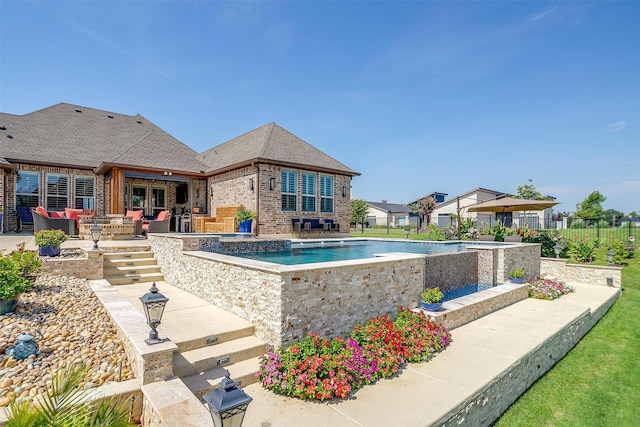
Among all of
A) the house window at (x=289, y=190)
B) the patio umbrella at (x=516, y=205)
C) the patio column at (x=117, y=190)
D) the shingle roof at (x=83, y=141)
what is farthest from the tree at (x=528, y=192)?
the patio column at (x=117, y=190)

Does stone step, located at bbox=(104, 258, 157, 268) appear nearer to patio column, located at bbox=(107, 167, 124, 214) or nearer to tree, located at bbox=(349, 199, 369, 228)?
patio column, located at bbox=(107, 167, 124, 214)

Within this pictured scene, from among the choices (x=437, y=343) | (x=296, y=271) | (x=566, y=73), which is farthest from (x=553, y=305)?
(x=566, y=73)

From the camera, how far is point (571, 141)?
59.8 ft

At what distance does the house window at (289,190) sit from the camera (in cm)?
1549

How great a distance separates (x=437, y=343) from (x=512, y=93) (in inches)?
631

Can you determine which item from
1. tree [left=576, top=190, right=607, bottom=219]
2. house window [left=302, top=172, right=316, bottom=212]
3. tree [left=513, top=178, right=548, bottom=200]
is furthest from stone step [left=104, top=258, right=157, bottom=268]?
tree [left=576, top=190, right=607, bottom=219]

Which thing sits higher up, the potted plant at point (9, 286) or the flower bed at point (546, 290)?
the potted plant at point (9, 286)

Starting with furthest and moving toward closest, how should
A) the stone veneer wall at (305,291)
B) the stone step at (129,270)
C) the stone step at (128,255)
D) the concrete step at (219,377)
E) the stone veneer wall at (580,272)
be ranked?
1. the stone veneer wall at (580,272)
2. the stone step at (128,255)
3. the stone step at (129,270)
4. the stone veneer wall at (305,291)
5. the concrete step at (219,377)

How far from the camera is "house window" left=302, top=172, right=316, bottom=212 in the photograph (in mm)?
16266

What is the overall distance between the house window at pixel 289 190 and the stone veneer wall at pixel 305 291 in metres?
9.06

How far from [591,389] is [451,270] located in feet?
12.6

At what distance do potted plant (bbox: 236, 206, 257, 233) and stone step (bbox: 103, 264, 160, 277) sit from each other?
5.89 meters

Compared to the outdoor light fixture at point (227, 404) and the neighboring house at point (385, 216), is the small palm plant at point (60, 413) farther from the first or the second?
the neighboring house at point (385, 216)

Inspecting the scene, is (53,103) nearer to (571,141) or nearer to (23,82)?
(23,82)
